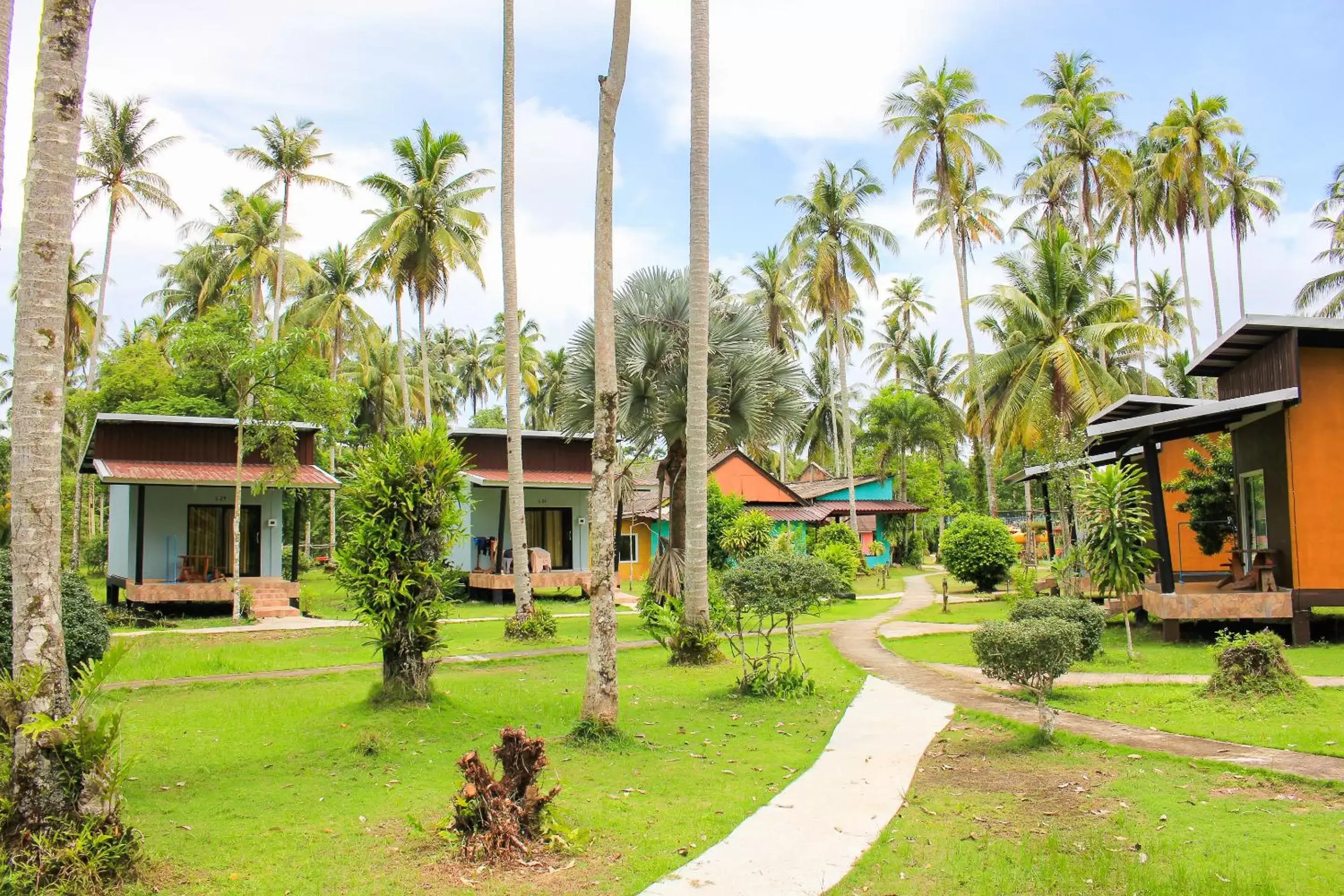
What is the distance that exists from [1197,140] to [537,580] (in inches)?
1106

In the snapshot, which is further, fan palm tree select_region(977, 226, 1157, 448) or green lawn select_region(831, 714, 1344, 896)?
fan palm tree select_region(977, 226, 1157, 448)

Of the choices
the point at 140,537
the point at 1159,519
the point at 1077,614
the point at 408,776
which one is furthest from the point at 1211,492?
the point at 140,537

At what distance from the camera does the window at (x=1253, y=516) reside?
59.1 feet

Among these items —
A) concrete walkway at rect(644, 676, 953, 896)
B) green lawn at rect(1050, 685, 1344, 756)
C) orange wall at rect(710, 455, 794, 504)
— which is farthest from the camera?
orange wall at rect(710, 455, 794, 504)

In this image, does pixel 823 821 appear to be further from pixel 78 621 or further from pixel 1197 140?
pixel 1197 140

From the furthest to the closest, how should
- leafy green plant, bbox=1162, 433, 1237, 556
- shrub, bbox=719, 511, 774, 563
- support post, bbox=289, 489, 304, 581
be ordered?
shrub, bbox=719, 511, 774, 563
support post, bbox=289, 489, 304, 581
leafy green plant, bbox=1162, 433, 1237, 556

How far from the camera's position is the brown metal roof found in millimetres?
23625

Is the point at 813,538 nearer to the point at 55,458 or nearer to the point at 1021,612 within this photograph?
the point at 1021,612

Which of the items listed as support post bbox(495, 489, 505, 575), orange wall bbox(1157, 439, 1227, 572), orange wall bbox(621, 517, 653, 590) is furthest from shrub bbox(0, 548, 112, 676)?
orange wall bbox(621, 517, 653, 590)

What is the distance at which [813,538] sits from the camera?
39.3 metres

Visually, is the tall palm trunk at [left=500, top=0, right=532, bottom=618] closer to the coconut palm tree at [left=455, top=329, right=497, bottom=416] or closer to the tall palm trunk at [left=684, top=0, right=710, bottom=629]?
the tall palm trunk at [left=684, top=0, right=710, bottom=629]

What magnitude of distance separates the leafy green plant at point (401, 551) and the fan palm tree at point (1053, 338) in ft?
75.7

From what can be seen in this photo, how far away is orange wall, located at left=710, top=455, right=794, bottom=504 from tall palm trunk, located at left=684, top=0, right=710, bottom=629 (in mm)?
26271

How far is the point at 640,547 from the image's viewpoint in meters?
37.8
